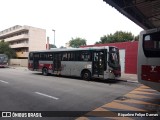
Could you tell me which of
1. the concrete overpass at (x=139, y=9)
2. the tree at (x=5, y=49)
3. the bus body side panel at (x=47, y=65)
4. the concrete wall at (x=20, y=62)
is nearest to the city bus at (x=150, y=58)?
the concrete overpass at (x=139, y=9)

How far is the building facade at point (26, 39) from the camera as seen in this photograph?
63.6m

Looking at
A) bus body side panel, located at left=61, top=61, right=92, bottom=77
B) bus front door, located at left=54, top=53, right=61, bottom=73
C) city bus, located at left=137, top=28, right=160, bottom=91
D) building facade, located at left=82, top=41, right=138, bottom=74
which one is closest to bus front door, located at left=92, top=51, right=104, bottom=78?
bus body side panel, located at left=61, top=61, right=92, bottom=77

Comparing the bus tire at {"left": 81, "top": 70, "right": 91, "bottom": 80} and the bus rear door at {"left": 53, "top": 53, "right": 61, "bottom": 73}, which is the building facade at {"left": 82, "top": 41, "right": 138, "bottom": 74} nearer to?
the bus tire at {"left": 81, "top": 70, "right": 91, "bottom": 80}

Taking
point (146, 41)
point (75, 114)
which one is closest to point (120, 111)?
point (75, 114)

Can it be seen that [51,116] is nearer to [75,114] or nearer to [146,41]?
[75,114]

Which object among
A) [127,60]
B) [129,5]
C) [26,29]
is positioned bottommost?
[127,60]

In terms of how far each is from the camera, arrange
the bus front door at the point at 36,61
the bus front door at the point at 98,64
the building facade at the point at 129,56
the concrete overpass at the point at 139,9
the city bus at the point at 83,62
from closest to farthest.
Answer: the concrete overpass at the point at 139,9 < the city bus at the point at 83,62 < the bus front door at the point at 98,64 < the bus front door at the point at 36,61 < the building facade at the point at 129,56

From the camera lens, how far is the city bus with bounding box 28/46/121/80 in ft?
54.2

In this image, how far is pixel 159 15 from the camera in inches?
522

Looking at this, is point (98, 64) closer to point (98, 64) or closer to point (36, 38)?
point (98, 64)

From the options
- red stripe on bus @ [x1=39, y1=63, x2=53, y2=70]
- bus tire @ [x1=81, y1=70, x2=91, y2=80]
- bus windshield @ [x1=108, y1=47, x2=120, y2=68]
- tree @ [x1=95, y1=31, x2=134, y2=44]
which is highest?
tree @ [x1=95, y1=31, x2=134, y2=44]

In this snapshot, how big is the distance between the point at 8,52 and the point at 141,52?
55.8m

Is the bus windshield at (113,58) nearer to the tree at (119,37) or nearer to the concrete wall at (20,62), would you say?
the concrete wall at (20,62)

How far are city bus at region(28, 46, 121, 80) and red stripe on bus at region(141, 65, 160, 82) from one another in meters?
7.40
